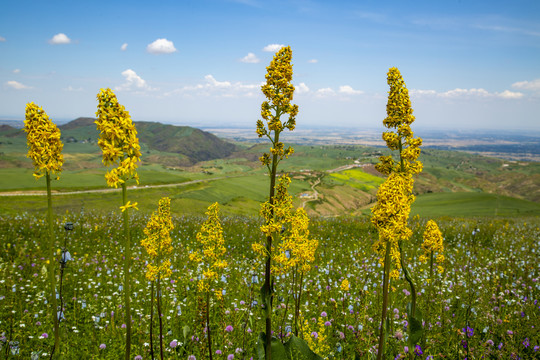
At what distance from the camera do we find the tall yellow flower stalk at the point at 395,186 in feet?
11.3

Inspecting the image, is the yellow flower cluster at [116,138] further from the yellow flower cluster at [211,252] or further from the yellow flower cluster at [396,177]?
the yellow flower cluster at [396,177]

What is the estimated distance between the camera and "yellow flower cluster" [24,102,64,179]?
11.3 ft

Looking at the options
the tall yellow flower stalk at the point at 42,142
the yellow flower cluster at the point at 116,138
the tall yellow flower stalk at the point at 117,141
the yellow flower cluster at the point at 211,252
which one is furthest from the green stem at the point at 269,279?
the tall yellow flower stalk at the point at 42,142

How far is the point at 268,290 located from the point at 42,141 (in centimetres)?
314

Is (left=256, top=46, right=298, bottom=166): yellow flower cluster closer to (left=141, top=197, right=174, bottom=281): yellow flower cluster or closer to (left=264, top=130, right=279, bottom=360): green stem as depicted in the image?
(left=264, top=130, right=279, bottom=360): green stem

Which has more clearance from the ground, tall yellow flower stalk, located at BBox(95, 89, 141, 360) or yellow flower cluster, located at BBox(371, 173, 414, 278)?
tall yellow flower stalk, located at BBox(95, 89, 141, 360)

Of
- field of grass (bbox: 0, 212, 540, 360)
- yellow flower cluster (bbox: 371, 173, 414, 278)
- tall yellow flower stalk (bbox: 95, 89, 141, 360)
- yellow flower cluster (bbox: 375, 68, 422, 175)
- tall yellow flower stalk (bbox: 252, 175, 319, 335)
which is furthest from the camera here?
field of grass (bbox: 0, 212, 540, 360)

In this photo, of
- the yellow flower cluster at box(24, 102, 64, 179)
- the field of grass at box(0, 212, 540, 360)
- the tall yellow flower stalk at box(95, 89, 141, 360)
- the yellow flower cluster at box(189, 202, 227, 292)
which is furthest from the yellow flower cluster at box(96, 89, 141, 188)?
the field of grass at box(0, 212, 540, 360)

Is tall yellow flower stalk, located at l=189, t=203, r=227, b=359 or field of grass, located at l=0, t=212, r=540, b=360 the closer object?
tall yellow flower stalk, located at l=189, t=203, r=227, b=359

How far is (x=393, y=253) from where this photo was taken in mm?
3658

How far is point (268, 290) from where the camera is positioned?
11.8ft

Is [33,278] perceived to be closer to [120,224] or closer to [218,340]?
[218,340]

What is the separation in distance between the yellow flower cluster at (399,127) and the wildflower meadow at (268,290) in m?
0.02

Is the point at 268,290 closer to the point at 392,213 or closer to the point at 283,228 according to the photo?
the point at 283,228
